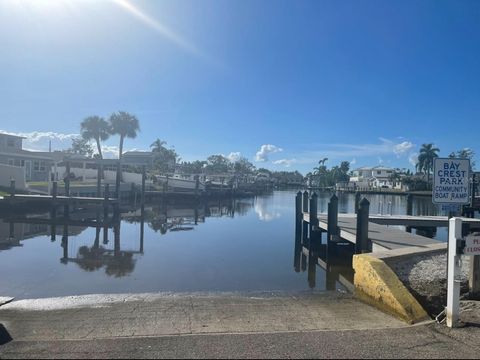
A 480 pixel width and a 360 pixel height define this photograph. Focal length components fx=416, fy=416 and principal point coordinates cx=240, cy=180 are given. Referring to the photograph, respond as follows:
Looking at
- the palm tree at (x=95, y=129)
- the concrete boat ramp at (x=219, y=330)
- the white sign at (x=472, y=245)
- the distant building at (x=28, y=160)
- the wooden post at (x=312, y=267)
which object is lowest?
the wooden post at (x=312, y=267)

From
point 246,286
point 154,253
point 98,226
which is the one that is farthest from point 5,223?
point 246,286

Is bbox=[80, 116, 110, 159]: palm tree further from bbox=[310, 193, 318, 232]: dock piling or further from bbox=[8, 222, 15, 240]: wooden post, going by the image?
bbox=[310, 193, 318, 232]: dock piling

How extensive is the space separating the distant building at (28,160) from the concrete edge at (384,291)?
137ft

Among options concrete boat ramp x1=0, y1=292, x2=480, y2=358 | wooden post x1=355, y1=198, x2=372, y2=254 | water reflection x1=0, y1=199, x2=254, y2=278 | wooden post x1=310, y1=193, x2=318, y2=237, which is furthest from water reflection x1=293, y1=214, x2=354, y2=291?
water reflection x1=0, y1=199, x2=254, y2=278

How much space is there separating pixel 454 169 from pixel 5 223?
76.6ft

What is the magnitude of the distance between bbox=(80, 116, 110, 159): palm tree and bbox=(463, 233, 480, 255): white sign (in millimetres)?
64912

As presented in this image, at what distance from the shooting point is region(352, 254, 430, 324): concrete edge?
6186mm

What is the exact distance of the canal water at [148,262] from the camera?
11.1m

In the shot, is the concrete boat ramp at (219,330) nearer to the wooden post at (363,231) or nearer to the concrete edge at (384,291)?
the concrete edge at (384,291)

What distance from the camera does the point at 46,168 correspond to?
1871 inches

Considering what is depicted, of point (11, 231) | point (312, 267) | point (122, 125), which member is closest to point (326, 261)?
point (312, 267)

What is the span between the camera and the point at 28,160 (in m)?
44.3

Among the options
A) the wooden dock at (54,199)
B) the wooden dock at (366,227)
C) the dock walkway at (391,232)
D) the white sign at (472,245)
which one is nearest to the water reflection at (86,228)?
the wooden dock at (54,199)

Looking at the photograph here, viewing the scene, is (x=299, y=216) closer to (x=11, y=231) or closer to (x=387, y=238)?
(x=387, y=238)
